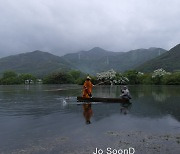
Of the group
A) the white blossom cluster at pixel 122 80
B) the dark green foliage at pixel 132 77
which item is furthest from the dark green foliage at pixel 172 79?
the white blossom cluster at pixel 122 80

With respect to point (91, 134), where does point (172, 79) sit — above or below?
above

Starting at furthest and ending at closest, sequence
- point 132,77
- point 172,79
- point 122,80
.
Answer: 1. point 132,77
2. point 122,80
3. point 172,79

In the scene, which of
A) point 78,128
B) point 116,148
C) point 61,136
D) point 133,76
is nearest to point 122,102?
point 78,128

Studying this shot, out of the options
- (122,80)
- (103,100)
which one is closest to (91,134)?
(103,100)

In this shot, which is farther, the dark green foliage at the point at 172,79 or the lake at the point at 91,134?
the dark green foliage at the point at 172,79

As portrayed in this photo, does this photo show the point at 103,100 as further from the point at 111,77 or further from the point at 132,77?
the point at 132,77

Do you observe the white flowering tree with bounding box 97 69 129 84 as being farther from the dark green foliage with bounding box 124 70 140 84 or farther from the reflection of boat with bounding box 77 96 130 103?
the reflection of boat with bounding box 77 96 130 103

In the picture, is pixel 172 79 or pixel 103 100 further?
pixel 172 79

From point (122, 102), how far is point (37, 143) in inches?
1054

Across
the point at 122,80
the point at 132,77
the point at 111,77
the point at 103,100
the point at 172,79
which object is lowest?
the point at 103,100

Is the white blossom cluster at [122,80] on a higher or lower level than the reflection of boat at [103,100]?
higher

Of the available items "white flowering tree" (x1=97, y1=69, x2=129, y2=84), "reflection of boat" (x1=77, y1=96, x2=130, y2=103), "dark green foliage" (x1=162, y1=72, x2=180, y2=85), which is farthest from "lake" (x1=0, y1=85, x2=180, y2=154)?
"white flowering tree" (x1=97, y1=69, x2=129, y2=84)

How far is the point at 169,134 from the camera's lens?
21703 millimetres

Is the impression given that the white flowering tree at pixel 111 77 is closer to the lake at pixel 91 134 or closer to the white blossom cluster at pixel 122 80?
the white blossom cluster at pixel 122 80
